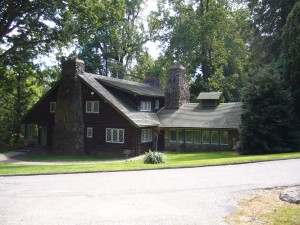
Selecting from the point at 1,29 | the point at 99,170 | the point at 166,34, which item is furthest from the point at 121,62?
the point at 99,170

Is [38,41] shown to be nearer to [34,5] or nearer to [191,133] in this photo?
[34,5]

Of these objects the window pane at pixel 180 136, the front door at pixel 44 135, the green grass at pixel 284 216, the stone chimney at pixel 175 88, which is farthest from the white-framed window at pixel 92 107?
the green grass at pixel 284 216

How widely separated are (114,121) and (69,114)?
4.83 metres

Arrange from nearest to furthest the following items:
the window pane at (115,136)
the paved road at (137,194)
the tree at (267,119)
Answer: the paved road at (137,194) → the tree at (267,119) → the window pane at (115,136)

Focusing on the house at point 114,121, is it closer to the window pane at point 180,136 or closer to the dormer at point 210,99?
the window pane at point 180,136

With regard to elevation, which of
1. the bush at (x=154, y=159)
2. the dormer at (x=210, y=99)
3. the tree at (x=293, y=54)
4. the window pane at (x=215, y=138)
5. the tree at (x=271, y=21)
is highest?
the tree at (x=271, y=21)

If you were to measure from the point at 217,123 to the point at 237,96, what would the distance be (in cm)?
1765

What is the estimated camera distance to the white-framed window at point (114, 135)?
2958 centimetres

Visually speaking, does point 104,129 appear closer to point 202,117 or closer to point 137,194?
point 202,117

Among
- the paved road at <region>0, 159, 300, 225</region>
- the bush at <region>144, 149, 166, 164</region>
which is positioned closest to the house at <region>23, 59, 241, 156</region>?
the bush at <region>144, 149, 166, 164</region>

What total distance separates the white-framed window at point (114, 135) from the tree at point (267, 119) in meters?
10.6

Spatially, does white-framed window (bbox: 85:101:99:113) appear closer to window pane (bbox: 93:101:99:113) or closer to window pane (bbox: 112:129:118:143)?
window pane (bbox: 93:101:99:113)

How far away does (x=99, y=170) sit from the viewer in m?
17.4

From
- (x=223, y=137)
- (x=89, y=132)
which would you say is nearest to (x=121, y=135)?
(x=89, y=132)
